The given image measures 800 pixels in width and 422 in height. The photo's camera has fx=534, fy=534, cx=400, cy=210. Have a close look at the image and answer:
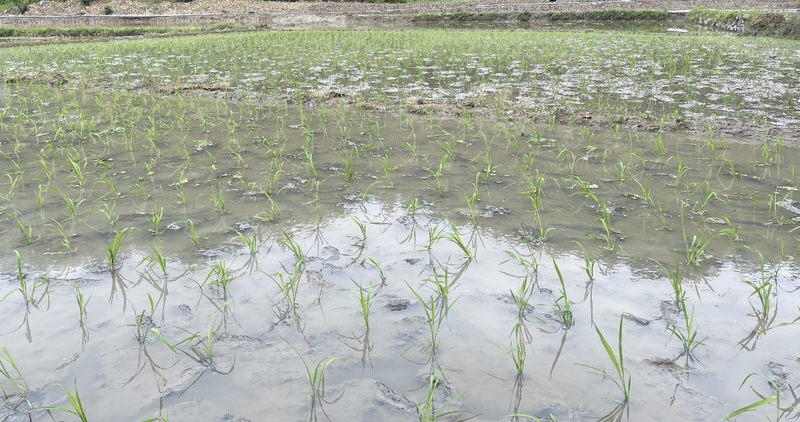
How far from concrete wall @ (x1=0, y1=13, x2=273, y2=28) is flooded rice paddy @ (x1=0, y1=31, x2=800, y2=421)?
21506 mm

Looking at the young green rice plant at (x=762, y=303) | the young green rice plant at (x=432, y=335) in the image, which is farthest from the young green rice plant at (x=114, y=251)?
the young green rice plant at (x=762, y=303)

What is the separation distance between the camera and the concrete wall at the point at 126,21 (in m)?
24.6

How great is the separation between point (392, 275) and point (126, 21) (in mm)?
27035

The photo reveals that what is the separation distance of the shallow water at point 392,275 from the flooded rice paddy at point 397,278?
0.5 inches

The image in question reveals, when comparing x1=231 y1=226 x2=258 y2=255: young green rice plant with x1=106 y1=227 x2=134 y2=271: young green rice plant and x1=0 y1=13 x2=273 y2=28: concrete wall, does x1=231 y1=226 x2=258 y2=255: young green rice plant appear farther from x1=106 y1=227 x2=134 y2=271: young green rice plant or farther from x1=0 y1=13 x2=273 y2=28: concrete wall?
x1=0 y1=13 x2=273 y2=28: concrete wall

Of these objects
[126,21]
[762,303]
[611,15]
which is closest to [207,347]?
[762,303]

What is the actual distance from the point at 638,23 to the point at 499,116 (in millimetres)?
19513

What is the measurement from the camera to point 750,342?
2.27 meters

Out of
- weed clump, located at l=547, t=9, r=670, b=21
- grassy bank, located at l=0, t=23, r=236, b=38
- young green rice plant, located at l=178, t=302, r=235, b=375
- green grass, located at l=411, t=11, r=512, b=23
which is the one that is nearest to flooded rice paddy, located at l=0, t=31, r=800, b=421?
young green rice plant, located at l=178, t=302, r=235, b=375

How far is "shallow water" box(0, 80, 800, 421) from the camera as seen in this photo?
201 centimetres

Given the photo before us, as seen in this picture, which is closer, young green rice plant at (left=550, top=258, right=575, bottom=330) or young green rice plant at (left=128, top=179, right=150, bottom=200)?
young green rice plant at (left=550, top=258, right=575, bottom=330)

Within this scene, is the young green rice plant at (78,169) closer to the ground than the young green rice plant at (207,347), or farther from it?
farther from it

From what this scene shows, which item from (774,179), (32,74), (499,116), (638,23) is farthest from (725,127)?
(638,23)

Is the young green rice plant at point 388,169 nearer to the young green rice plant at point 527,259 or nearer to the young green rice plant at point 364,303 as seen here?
Result: the young green rice plant at point 527,259
